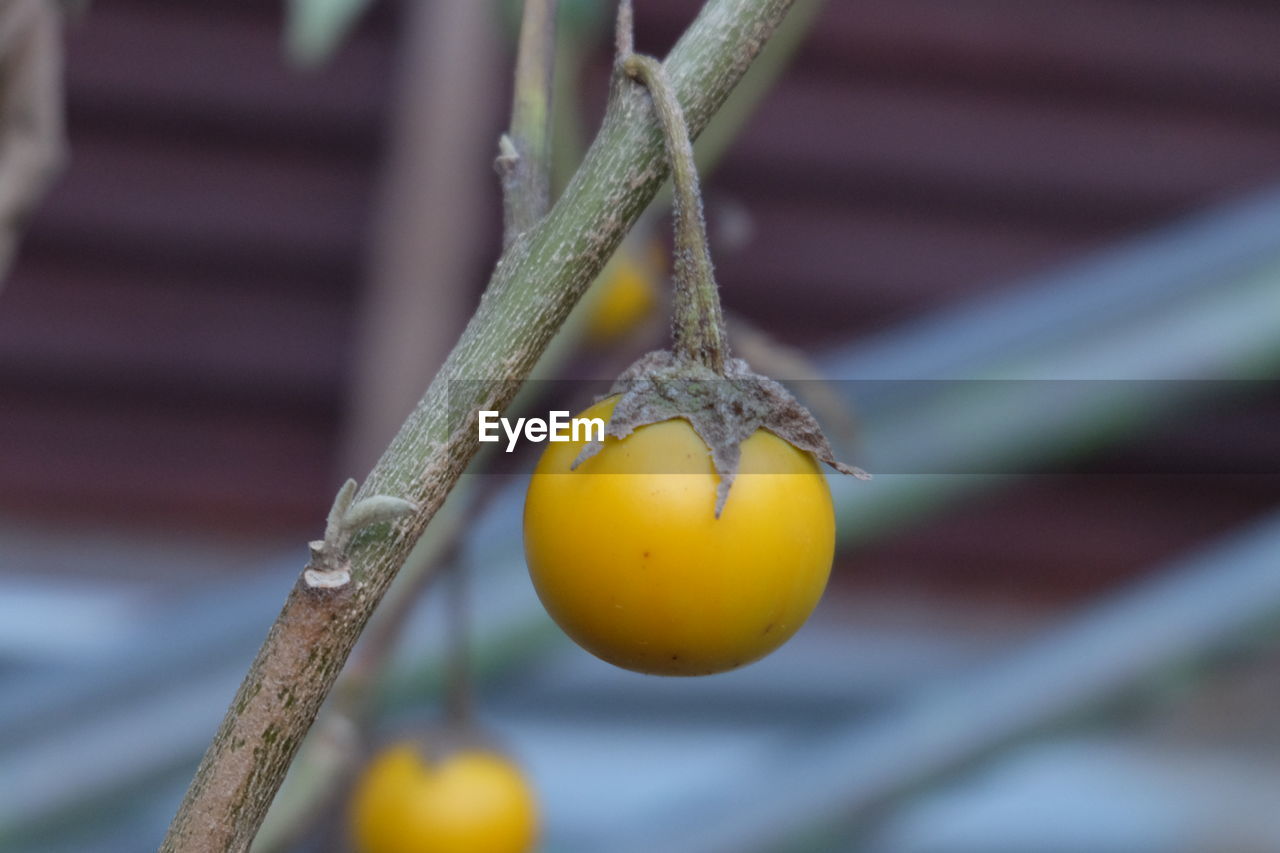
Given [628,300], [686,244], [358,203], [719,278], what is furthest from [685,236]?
[358,203]

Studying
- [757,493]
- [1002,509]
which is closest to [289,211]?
[1002,509]

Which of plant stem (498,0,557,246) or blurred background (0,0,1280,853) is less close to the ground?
blurred background (0,0,1280,853)

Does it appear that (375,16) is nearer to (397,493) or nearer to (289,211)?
(289,211)

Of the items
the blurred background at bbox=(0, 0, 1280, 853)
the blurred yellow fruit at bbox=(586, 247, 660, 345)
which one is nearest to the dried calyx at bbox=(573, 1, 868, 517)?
the blurred yellow fruit at bbox=(586, 247, 660, 345)

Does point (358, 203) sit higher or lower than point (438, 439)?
higher

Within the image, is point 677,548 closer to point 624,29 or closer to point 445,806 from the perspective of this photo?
point 624,29

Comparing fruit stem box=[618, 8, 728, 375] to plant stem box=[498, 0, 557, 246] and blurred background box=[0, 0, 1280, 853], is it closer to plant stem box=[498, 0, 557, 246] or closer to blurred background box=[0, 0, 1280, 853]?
plant stem box=[498, 0, 557, 246]
